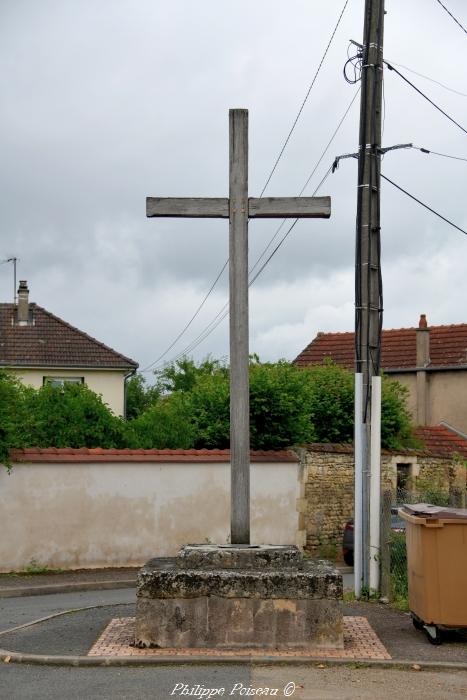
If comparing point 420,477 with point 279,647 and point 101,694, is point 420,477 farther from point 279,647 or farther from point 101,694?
point 101,694

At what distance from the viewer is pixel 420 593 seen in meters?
10.7

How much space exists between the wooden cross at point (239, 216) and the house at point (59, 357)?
2882 centimetres

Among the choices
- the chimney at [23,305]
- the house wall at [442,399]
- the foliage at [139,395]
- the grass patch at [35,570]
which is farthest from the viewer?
the foliage at [139,395]

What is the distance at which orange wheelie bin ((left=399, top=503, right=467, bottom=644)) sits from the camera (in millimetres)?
10320

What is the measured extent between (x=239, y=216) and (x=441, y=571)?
3.86 metres

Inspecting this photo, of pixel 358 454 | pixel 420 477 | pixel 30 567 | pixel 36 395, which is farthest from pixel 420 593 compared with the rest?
pixel 420 477

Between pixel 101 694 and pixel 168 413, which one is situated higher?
pixel 168 413

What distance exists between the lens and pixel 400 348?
39.3 metres

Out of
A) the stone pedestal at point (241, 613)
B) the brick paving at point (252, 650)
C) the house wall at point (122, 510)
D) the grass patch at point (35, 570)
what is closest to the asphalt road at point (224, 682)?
the brick paving at point (252, 650)

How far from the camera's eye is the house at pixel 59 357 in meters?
39.6

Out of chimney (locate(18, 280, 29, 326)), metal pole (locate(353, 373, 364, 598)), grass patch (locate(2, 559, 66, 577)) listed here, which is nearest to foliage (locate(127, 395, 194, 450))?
grass patch (locate(2, 559, 66, 577))

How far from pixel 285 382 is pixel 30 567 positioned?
7144mm

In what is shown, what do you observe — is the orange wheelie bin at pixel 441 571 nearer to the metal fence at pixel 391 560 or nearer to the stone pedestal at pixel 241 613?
the stone pedestal at pixel 241 613

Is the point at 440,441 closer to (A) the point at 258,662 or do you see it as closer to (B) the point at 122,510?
(B) the point at 122,510
